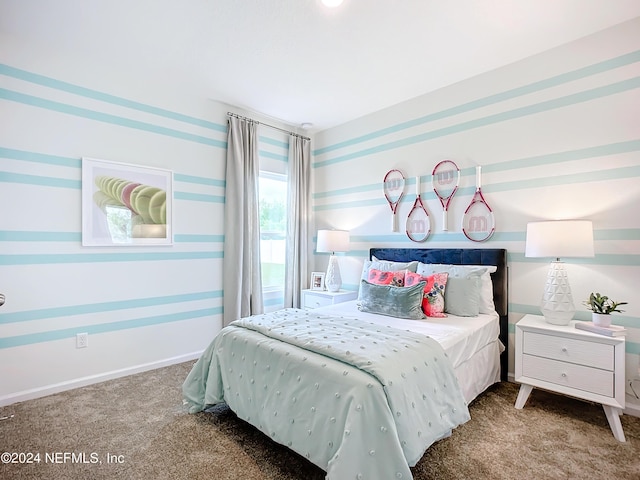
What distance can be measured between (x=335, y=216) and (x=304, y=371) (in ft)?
9.44

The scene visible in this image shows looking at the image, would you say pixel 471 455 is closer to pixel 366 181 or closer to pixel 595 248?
pixel 595 248

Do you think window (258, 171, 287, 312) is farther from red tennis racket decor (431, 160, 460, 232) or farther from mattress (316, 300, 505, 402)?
red tennis racket decor (431, 160, 460, 232)

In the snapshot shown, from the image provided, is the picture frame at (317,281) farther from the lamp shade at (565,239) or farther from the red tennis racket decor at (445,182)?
the lamp shade at (565,239)

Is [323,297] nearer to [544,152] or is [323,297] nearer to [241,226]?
[241,226]

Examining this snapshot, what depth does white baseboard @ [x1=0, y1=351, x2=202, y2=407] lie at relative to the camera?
2.48 meters

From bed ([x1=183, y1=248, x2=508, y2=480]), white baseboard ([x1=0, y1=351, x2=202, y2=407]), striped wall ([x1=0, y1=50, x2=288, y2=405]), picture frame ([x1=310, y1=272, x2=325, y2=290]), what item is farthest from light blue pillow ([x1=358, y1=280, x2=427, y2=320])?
white baseboard ([x1=0, y1=351, x2=202, y2=407])

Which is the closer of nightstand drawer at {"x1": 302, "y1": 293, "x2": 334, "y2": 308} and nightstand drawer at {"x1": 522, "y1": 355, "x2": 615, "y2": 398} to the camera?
nightstand drawer at {"x1": 522, "y1": 355, "x2": 615, "y2": 398}

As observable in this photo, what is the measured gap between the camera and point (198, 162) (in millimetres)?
3516

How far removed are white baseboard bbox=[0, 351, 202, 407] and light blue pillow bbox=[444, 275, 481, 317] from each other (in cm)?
261

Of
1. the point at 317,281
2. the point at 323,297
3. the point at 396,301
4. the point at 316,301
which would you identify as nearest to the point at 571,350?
the point at 396,301

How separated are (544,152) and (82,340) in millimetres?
4113

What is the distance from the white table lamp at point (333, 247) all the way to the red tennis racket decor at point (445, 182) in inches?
46.3

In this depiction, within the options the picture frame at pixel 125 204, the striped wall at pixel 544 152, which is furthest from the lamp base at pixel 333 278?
the picture frame at pixel 125 204

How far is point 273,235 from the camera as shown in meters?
4.27
